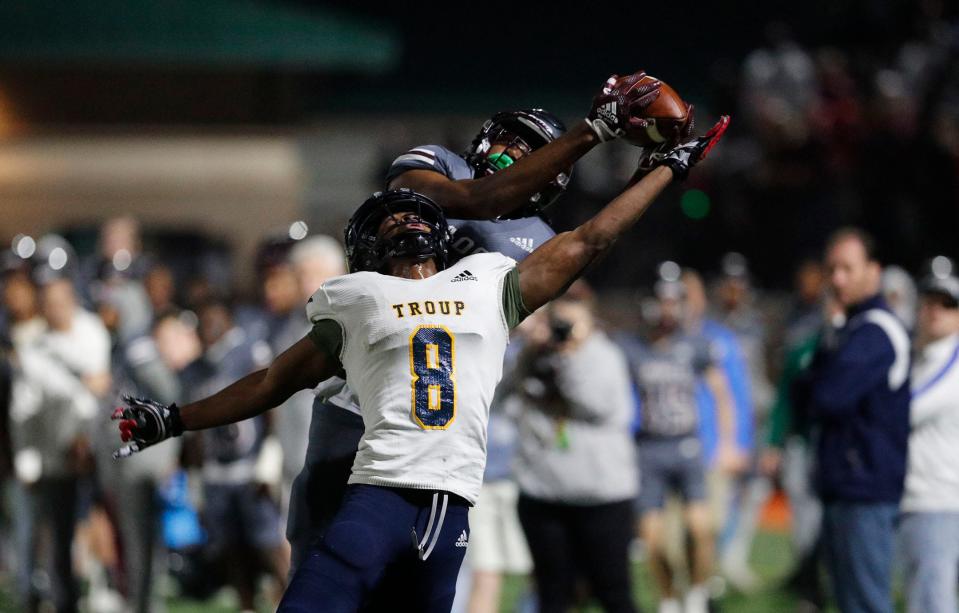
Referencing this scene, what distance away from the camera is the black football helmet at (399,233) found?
4738 millimetres

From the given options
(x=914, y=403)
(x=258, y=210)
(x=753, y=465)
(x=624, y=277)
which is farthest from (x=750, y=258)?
(x=914, y=403)

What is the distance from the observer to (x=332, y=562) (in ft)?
14.6

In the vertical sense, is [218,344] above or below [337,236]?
below

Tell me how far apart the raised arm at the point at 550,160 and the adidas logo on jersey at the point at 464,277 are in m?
0.27

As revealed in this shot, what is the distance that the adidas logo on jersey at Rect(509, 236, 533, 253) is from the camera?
5.31 m

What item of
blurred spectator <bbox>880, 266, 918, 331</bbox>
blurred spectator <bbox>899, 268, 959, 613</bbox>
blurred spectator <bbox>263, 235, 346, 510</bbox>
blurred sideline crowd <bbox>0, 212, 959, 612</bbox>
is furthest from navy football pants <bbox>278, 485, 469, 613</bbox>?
blurred spectator <bbox>880, 266, 918, 331</bbox>

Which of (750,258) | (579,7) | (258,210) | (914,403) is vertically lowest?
(914,403)

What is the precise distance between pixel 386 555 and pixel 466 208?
109 cm

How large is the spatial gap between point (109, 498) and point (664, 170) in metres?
5.68

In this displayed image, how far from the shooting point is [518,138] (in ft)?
17.2

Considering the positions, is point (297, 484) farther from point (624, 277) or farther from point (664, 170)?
point (624, 277)

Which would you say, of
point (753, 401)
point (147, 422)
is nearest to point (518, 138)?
point (147, 422)

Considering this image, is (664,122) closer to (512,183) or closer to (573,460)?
(512,183)

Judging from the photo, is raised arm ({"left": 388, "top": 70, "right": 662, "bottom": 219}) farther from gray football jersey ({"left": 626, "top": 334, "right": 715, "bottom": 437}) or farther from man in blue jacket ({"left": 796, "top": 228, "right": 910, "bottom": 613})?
gray football jersey ({"left": 626, "top": 334, "right": 715, "bottom": 437})
